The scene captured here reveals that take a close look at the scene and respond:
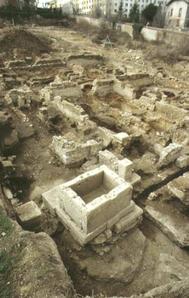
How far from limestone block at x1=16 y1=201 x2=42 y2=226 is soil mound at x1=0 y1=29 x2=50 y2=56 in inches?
739

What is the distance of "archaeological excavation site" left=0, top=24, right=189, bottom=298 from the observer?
425cm

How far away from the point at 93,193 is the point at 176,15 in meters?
39.0

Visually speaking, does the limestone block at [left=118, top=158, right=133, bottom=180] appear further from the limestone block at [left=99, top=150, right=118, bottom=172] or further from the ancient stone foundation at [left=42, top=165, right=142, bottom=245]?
the ancient stone foundation at [left=42, top=165, right=142, bottom=245]

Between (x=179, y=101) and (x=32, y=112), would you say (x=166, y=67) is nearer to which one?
(x=179, y=101)

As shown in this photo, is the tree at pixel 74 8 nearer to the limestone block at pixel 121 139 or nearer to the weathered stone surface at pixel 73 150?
the limestone block at pixel 121 139

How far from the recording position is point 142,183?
7.37 metres

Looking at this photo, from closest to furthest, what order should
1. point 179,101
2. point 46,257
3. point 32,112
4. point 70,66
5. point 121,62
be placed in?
point 46,257, point 32,112, point 179,101, point 70,66, point 121,62

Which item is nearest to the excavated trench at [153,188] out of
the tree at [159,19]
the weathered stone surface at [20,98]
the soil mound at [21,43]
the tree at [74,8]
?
the weathered stone surface at [20,98]

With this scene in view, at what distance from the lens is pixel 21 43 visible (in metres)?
22.5

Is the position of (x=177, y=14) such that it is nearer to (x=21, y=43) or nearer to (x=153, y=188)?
(x=21, y=43)

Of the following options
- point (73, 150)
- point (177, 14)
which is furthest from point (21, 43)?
point (177, 14)

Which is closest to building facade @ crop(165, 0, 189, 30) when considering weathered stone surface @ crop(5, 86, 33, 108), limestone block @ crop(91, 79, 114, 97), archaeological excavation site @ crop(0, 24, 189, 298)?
limestone block @ crop(91, 79, 114, 97)

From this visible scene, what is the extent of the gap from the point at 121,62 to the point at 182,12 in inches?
844

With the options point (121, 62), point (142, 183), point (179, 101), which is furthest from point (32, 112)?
point (121, 62)
